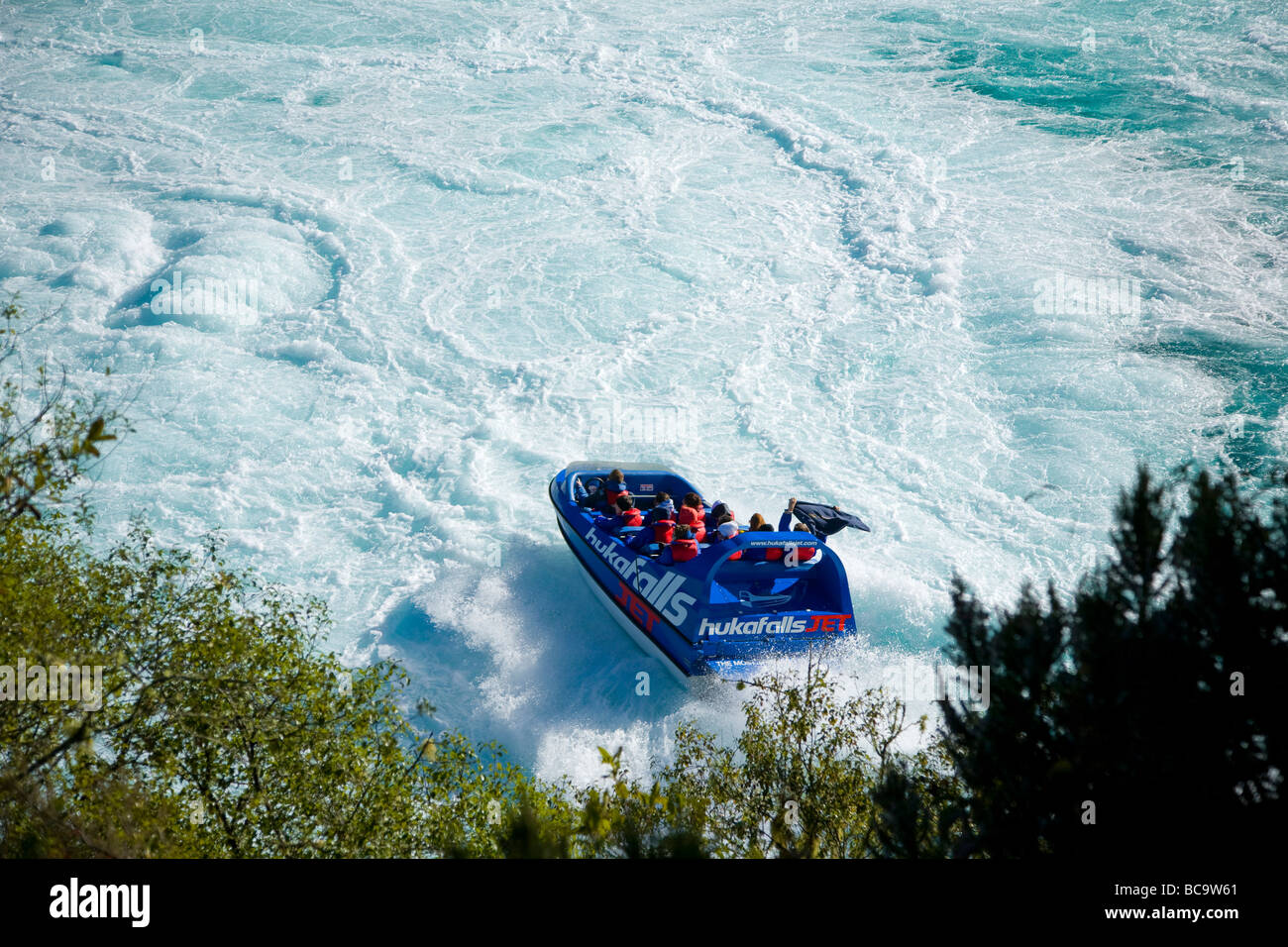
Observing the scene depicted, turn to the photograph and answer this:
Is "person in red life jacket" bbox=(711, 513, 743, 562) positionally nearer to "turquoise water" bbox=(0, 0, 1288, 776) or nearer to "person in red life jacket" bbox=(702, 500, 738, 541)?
"person in red life jacket" bbox=(702, 500, 738, 541)

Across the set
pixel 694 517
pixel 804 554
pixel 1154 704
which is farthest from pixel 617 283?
pixel 1154 704

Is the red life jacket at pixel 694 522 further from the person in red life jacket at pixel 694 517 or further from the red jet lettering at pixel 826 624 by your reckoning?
the red jet lettering at pixel 826 624

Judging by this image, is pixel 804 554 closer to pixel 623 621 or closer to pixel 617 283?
pixel 623 621

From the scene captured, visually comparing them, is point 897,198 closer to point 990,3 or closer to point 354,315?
point 354,315

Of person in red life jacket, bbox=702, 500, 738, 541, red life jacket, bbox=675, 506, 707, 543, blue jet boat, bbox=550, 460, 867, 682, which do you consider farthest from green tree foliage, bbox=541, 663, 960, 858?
person in red life jacket, bbox=702, 500, 738, 541

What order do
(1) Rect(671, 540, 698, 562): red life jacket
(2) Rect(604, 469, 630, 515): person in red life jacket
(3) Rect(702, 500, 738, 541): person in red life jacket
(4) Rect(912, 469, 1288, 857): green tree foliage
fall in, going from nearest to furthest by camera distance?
(4) Rect(912, 469, 1288, 857): green tree foliage
(1) Rect(671, 540, 698, 562): red life jacket
(3) Rect(702, 500, 738, 541): person in red life jacket
(2) Rect(604, 469, 630, 515): person in red life jacket
